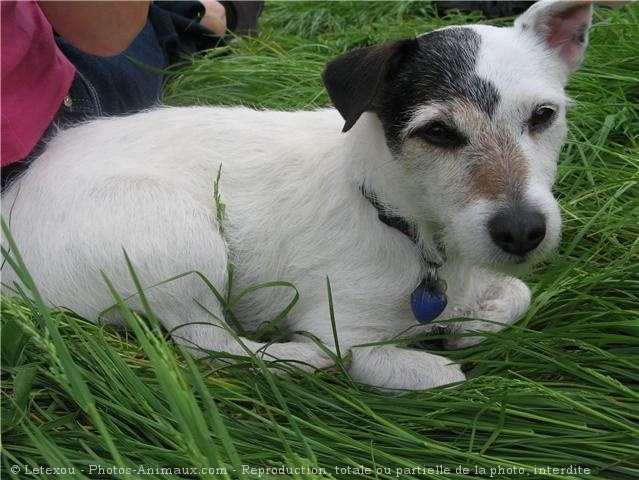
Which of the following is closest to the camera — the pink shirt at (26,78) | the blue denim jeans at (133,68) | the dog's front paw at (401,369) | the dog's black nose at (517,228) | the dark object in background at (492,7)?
the dog's black nose at (517,228)

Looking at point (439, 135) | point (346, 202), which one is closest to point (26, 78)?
point (346, 202)

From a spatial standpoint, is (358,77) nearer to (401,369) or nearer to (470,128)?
(470,128)

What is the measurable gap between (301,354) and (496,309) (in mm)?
902

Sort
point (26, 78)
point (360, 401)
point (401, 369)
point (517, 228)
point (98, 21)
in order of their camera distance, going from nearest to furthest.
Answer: point (517, 228) → point (360, 401) → point (401, 369) → point (98, 21) → point (26, 78)

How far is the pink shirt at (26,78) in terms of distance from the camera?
146 inches

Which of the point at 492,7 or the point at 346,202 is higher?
the point at 346,202

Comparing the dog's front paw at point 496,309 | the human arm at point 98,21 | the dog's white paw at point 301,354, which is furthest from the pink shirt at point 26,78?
the dog's front paw at point 496,309

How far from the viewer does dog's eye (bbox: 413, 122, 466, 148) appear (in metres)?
2.91

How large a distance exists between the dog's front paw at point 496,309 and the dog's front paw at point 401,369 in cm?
26

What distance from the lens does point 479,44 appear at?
3020mm

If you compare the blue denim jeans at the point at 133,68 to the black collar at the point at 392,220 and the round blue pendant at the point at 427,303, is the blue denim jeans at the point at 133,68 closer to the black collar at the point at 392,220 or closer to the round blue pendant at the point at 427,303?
the black collar at the point at 392,220

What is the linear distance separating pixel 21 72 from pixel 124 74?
41.3 inches

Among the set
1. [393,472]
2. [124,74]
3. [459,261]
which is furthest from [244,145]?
[393,472]

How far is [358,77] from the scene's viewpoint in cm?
286
